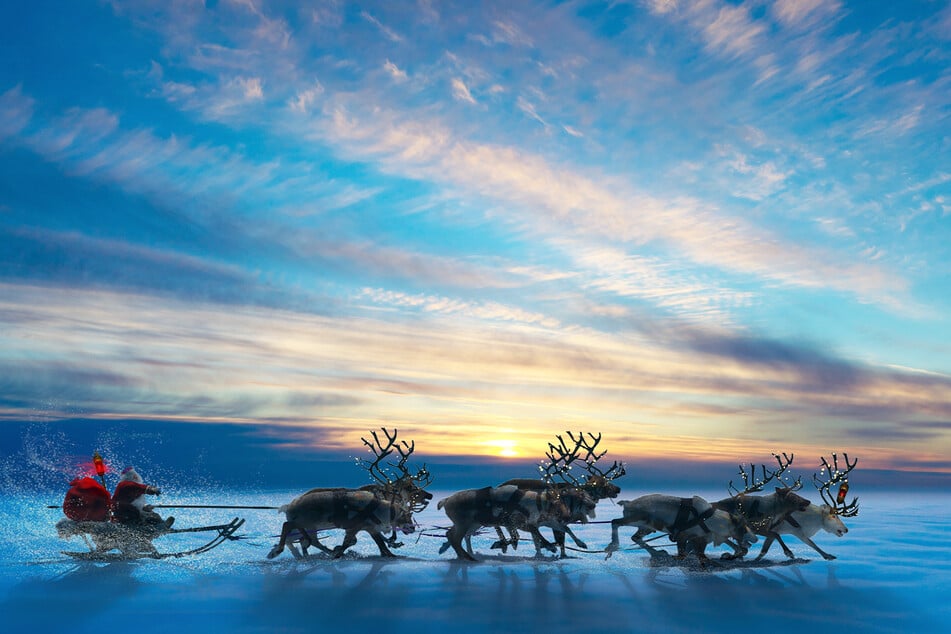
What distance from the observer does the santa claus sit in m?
19.0

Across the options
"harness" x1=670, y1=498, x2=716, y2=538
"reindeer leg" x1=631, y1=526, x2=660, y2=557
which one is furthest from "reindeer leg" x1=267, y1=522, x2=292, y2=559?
"harness" x1=670, y1=498, x2=716, y2=538

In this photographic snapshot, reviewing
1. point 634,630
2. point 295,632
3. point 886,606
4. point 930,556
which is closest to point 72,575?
point 295,632

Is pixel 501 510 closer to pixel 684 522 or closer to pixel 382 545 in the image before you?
pixel 382 545

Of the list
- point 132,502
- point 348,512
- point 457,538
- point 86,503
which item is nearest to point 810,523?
point 457,538

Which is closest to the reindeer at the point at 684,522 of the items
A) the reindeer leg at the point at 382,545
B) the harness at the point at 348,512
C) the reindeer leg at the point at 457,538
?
the reindeer leg at the point at 457,538

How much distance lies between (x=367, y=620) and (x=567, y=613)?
382 centimetres

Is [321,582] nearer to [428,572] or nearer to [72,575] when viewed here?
[428,572]

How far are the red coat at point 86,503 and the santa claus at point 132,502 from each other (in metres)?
0.26

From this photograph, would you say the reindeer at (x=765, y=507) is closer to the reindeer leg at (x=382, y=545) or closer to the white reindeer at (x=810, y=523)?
the white reindeer at (x=810, y=523)

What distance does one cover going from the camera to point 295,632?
1266 centimetres

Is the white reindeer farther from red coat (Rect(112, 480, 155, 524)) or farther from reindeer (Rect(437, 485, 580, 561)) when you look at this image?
red coat (Rect(112, 480, 155, 524))

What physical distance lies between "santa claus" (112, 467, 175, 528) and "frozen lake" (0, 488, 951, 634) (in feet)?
3.83

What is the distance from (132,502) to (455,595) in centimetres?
944

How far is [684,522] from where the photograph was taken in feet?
62.7
